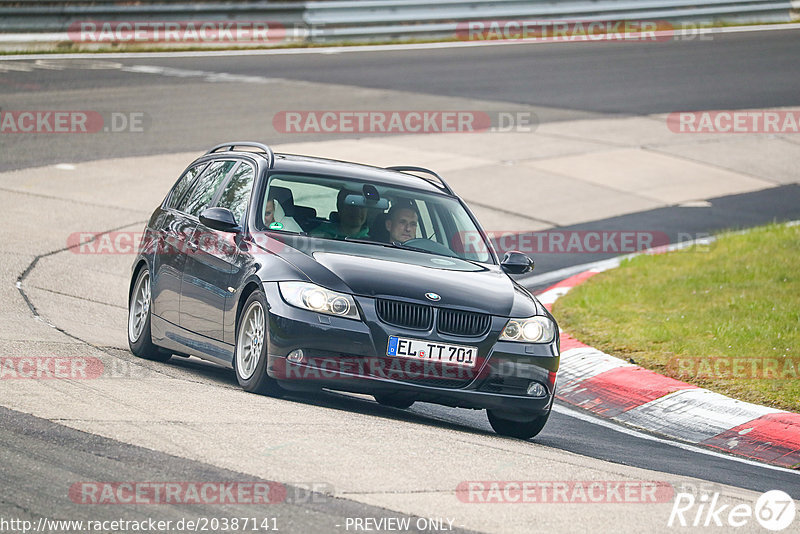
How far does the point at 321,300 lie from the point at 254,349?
2.12 feet

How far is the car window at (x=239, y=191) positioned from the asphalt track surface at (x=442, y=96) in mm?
1212

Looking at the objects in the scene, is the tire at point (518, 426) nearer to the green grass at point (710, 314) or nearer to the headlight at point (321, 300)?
the headlight at point (321, 300)

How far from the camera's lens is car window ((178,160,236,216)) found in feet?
33.0

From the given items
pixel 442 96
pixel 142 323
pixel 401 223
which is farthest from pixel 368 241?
pixel 442 96

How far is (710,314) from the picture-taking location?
41.2 feet

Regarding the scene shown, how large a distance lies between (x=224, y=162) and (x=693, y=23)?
28.0 m

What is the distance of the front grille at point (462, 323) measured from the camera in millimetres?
8156

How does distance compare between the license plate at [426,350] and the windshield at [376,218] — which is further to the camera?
the windshield at [376,218]

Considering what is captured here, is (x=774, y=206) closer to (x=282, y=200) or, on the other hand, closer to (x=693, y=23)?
(x=282, y=200)

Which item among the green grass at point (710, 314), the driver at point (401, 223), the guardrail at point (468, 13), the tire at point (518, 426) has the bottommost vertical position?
the green grass at point (710, 314)

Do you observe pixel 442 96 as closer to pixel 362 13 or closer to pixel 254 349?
pixel 362 13

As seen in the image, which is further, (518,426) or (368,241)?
(368,241)

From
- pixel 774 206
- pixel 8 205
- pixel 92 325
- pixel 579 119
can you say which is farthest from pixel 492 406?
pixel 579 119

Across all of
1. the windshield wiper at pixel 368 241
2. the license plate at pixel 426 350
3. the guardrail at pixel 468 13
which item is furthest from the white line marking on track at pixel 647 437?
the guardrail at pixel 468 13
